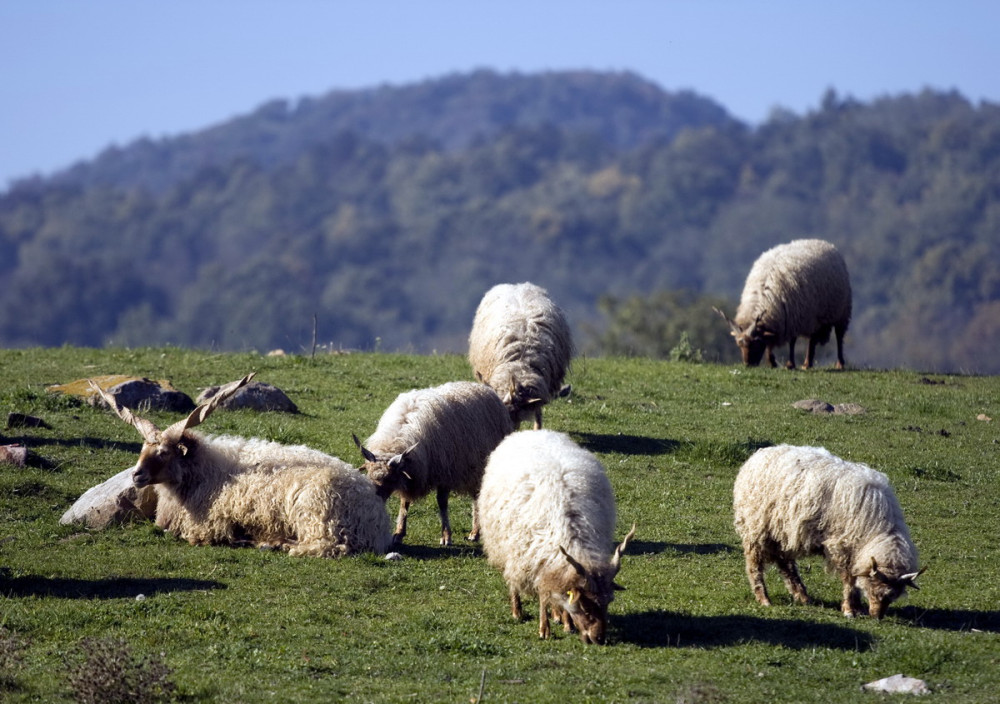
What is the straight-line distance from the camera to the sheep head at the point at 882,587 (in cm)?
1121

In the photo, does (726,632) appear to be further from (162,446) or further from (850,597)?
(162,446)

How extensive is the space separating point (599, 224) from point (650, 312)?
121 metres

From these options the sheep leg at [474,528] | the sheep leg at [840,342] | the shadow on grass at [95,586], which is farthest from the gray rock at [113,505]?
the sheep leg at [840,342]

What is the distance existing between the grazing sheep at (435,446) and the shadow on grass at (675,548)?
1.75 m

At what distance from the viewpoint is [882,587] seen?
1123cm

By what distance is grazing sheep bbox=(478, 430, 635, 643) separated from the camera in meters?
10.4

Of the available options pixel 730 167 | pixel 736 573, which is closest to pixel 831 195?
pixel 730 167

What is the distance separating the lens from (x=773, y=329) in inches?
969

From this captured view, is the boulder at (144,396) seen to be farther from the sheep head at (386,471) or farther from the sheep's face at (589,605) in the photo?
the sheep's face at (589,605)

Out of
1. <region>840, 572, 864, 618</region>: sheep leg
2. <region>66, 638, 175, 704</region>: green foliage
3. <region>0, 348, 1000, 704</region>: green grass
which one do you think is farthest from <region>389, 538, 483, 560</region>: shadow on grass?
<region>66, 638, 175, 704</region>: green foliage

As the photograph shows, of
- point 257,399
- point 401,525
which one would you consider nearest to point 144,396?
point 257,399

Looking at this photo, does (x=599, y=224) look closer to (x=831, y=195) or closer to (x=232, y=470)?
(x=831, y=195)

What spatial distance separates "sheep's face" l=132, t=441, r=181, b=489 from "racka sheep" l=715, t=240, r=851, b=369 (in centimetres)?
1353

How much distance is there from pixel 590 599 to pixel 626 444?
7.75 meters
